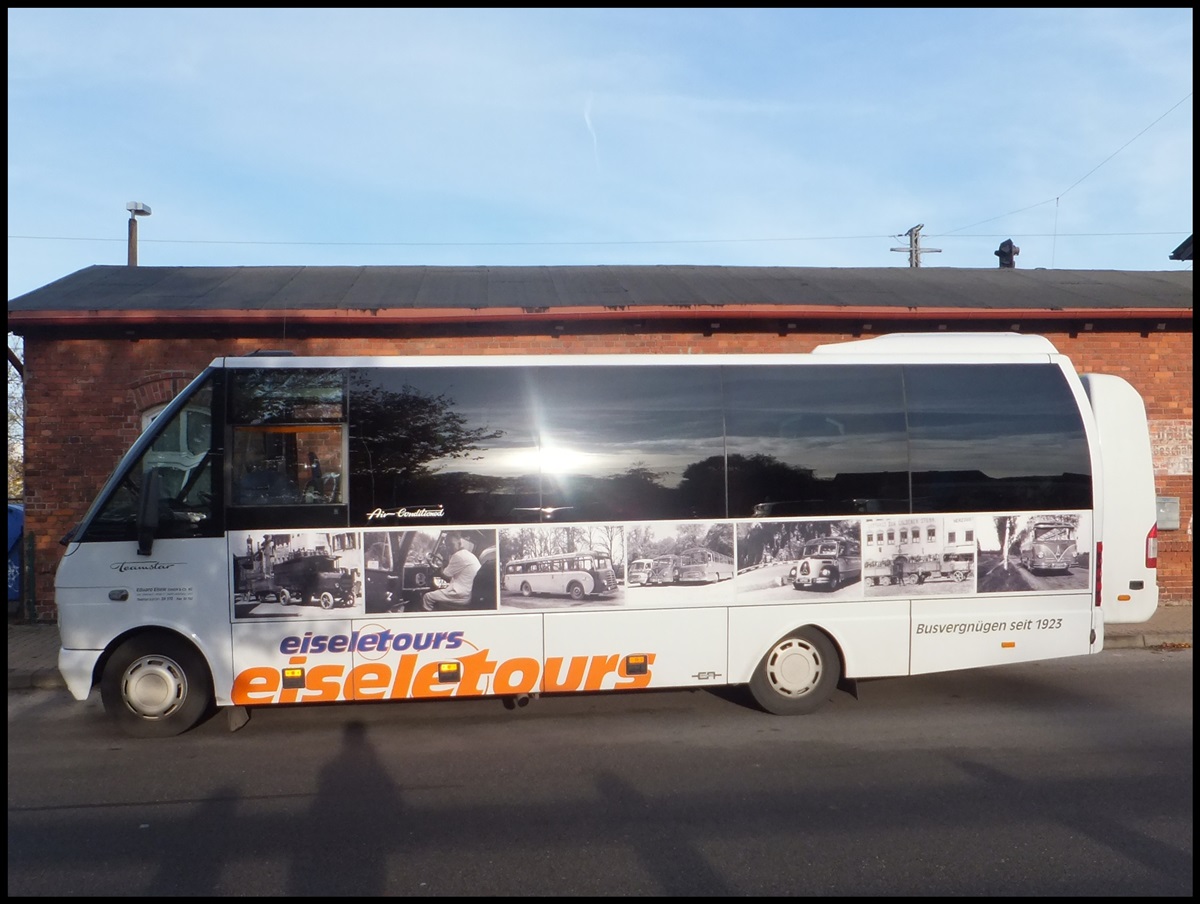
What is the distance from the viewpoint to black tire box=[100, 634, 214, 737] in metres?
6.81

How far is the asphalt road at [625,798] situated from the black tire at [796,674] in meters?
0.19

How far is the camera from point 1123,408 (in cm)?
807

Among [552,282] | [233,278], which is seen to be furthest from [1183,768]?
[233,278]

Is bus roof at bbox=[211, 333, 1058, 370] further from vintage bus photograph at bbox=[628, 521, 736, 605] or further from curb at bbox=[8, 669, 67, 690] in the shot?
curb at bbox=[8, 669, 67, 690]

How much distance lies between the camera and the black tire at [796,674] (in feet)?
23.9

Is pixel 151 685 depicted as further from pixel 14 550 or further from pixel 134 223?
pixel 134 223

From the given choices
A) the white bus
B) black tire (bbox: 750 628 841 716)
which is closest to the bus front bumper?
the white bus

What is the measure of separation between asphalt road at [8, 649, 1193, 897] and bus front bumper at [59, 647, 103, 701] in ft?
1.46

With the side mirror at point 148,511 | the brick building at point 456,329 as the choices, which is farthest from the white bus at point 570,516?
the brick building at point 456,329

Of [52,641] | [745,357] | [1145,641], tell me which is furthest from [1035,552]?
[52,641]

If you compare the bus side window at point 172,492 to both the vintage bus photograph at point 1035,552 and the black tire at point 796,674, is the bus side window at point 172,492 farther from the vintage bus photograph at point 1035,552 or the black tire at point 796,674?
the vintage bus photograph at point 1035,552

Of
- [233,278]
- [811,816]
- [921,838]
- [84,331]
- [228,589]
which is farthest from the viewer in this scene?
[233,278]

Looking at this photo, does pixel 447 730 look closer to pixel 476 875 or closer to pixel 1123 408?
pixel 476 875

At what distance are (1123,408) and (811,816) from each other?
17.0ft
